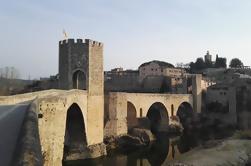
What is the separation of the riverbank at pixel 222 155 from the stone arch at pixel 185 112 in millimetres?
21203

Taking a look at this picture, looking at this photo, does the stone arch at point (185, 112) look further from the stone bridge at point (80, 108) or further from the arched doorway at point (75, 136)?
the arched doorway at point (75, 136)

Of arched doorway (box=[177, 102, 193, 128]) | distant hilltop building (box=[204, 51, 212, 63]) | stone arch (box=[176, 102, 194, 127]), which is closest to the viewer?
arched doorway (box=[177, 102, 193, 128])

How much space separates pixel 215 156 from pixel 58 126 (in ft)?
24.0

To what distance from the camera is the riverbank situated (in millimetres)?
16311

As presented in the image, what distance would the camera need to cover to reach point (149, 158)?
24844mm

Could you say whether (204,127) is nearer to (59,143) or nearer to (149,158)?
(149,158)

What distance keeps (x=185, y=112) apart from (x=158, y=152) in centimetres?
1698

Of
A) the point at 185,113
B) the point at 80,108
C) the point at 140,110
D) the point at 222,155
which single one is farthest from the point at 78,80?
the point at 185,113

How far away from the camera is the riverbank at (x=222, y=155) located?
16311 mm

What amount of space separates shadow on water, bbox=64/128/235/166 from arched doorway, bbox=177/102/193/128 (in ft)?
14.0

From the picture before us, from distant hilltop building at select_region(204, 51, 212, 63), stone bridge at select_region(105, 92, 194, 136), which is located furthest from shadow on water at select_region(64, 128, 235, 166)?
distant hilltop building at select_region(204, 51, 212, 63)

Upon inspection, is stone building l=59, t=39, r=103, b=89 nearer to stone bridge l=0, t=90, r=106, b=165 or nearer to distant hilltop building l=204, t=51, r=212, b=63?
stone bridge l=0, t=90, r=106, b=165

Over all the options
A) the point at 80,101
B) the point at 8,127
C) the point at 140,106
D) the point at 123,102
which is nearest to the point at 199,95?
the point at 140,106

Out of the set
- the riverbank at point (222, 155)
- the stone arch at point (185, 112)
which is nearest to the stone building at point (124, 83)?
the stone arch at point (185, 112)
